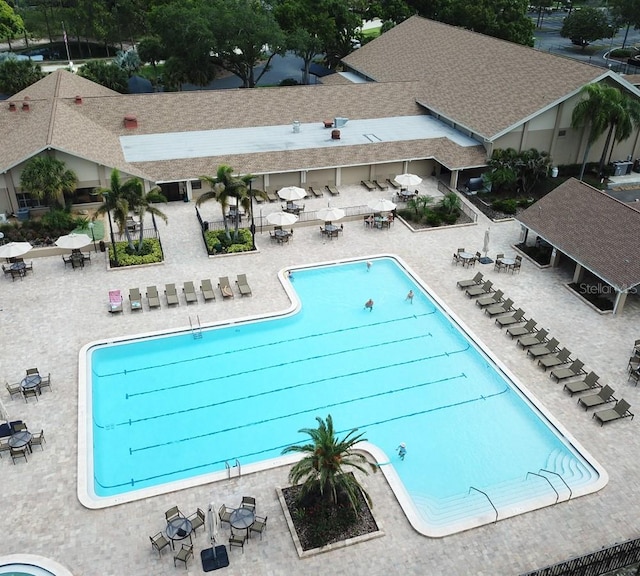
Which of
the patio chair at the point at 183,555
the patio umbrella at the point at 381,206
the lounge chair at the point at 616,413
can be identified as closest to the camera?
the patio chair at the point at 183,555

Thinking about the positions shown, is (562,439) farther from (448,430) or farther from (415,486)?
(415,486)

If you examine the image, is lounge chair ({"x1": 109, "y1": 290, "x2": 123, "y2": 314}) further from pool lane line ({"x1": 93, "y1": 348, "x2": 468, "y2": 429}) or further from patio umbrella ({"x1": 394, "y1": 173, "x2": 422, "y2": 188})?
patio umbrella ({"x1": 394, "y1": 173, "x2": 422, "y2": 188})

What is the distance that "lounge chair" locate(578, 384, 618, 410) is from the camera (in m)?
22.9

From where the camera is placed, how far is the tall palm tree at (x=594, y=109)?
38656mm

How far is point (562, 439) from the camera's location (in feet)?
71.1

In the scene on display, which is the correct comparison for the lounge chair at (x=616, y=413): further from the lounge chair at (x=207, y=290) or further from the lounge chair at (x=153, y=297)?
the lounge chair at (x=153, y=297)

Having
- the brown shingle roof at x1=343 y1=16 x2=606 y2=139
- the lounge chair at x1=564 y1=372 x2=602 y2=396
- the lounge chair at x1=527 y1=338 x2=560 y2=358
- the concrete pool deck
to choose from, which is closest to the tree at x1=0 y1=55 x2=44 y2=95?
the brown shingle roof at x1=343 y1=16 x2=606 y2=139

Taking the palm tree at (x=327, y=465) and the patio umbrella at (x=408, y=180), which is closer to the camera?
the palm tree at (x=327, y=465)

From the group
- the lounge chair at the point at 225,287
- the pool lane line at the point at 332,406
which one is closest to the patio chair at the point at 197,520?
the pool lane line at the point at 332,406

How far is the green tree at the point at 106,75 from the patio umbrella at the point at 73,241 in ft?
113

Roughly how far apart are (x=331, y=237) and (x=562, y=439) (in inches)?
713

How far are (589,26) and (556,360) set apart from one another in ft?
265

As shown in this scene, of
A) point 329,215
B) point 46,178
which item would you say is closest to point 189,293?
point 329,215

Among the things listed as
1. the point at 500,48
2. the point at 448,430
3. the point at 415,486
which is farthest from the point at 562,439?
the point at 500,48
